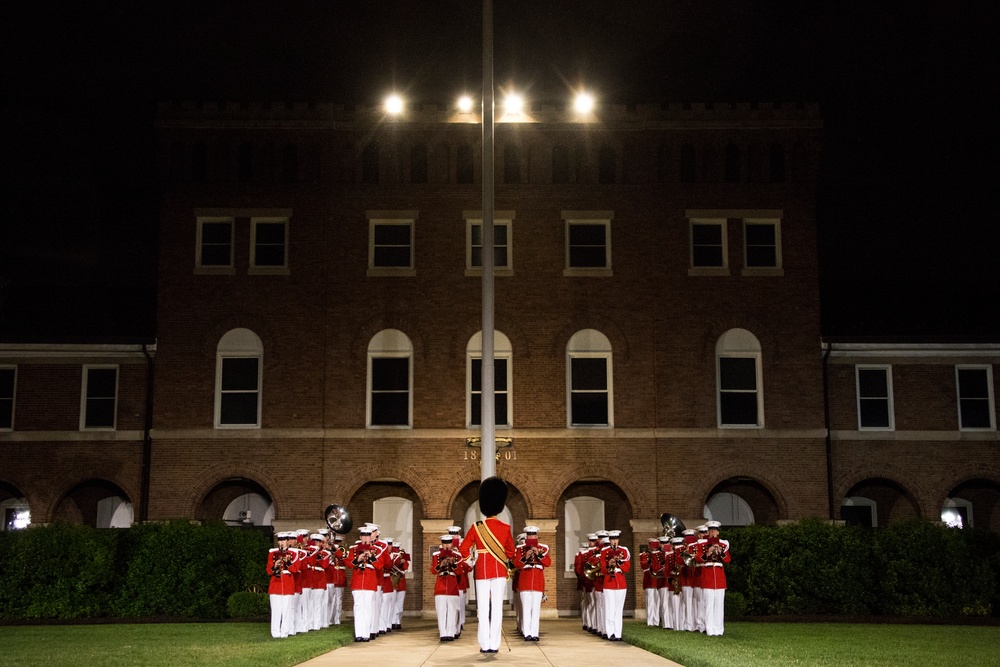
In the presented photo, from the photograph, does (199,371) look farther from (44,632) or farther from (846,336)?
(846,336)

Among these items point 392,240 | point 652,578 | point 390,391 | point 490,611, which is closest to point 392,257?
point 392,240

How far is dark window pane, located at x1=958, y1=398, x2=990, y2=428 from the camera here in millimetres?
33625

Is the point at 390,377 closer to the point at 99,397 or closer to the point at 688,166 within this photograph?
the point at 99,397

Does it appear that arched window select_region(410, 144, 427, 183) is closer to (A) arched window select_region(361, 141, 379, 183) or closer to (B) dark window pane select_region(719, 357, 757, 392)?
Result: (A) arched window select_region(361, 141, 379, 183)

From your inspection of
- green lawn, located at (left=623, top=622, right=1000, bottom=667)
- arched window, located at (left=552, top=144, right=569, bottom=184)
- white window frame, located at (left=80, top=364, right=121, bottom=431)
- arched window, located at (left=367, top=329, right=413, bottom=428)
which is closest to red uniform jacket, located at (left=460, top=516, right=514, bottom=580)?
green lawn, located at (left=623, top=622, right=1000, bottom=667)

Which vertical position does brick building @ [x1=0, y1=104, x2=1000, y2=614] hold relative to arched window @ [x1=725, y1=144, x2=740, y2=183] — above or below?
below

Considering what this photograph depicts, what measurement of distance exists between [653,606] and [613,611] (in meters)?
3.75

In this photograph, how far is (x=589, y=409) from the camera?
3294cm

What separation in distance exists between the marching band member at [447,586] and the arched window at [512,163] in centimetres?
1418

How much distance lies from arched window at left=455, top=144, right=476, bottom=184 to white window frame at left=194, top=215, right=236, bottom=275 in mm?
6294

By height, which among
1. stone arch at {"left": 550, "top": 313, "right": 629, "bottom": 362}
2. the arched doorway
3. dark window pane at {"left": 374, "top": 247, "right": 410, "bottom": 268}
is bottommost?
the arched doorway

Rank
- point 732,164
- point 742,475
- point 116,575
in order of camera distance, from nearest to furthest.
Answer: point 116,575 < point 742,475 < point 732,164

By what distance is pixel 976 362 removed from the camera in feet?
111

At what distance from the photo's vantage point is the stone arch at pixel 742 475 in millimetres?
32281
